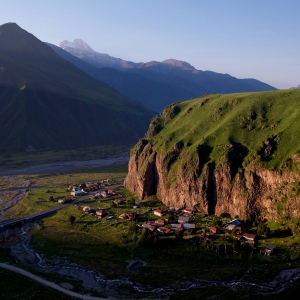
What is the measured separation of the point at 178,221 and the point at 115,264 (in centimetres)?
2169

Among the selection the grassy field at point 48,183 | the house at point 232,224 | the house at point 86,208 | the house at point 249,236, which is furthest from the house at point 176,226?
the grassy field at point 48,183

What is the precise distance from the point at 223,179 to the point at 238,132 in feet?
47.6

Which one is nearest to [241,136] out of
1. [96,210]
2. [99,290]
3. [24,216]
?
[96,210]

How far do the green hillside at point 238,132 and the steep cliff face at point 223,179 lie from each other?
0.92ft

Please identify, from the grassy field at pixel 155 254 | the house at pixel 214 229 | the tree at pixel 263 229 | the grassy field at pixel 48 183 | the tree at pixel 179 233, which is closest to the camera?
the grassy field at pixel 155 254

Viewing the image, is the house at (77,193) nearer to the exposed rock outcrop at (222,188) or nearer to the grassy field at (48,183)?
the grassy field at (48,183)

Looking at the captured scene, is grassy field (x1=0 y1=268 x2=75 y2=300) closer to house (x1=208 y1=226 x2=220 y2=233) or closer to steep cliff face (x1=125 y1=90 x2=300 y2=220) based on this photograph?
house (x1=208 y1=226 x2=220 y2=233)

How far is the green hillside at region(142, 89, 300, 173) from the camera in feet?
252

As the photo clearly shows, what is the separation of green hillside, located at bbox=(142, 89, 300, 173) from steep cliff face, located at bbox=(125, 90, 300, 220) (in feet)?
0.92

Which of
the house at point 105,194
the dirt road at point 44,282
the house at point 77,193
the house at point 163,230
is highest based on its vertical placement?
the house at point 163,230

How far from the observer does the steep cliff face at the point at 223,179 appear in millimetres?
70812

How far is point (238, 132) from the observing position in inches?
3477

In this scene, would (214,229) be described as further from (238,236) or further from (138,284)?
(138,284)

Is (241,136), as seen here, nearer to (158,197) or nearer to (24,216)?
(158,197)
